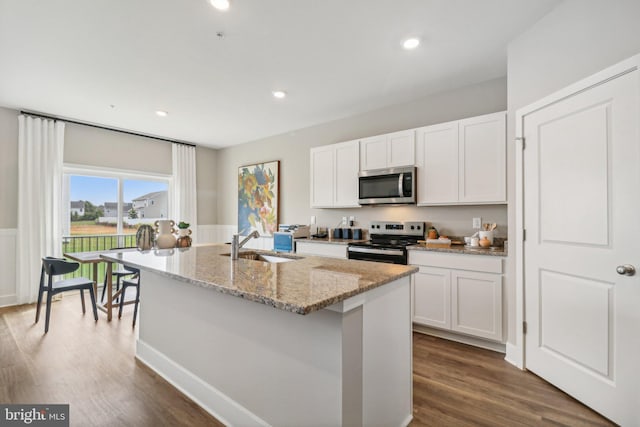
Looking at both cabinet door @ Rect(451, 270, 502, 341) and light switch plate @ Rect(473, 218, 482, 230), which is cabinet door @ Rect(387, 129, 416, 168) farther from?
cabinet door @ Rect(451, 270, 502, 341)

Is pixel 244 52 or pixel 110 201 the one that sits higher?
pixel 244 52

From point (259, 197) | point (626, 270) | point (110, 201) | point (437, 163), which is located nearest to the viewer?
point (626, 270)

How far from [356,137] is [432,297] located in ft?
7.85

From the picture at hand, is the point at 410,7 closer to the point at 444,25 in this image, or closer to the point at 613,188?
the point at 444,25

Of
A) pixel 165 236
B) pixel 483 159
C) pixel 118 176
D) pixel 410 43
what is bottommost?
pixel 165 236

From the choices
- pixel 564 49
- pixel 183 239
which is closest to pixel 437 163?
pixel 564 49

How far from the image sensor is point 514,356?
241cm

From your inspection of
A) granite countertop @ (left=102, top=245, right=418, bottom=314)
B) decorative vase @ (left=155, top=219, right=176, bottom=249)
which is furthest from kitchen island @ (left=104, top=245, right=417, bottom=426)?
decorative vase @ (left=155, top=219, right=176, bottom=249)

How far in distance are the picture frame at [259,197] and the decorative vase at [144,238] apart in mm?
2317

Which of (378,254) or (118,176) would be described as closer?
(378,254)

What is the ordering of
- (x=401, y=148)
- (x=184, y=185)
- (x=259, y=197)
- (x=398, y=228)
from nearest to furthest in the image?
(x=401, y=148), (x=398, y=228), (x=259, y=197), (x=184, y=185)

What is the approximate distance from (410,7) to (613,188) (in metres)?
1.72

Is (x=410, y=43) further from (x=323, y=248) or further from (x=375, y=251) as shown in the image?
(x=323, y=248)

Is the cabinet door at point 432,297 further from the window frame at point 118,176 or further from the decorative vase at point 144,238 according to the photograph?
the window frame at point 118,176
